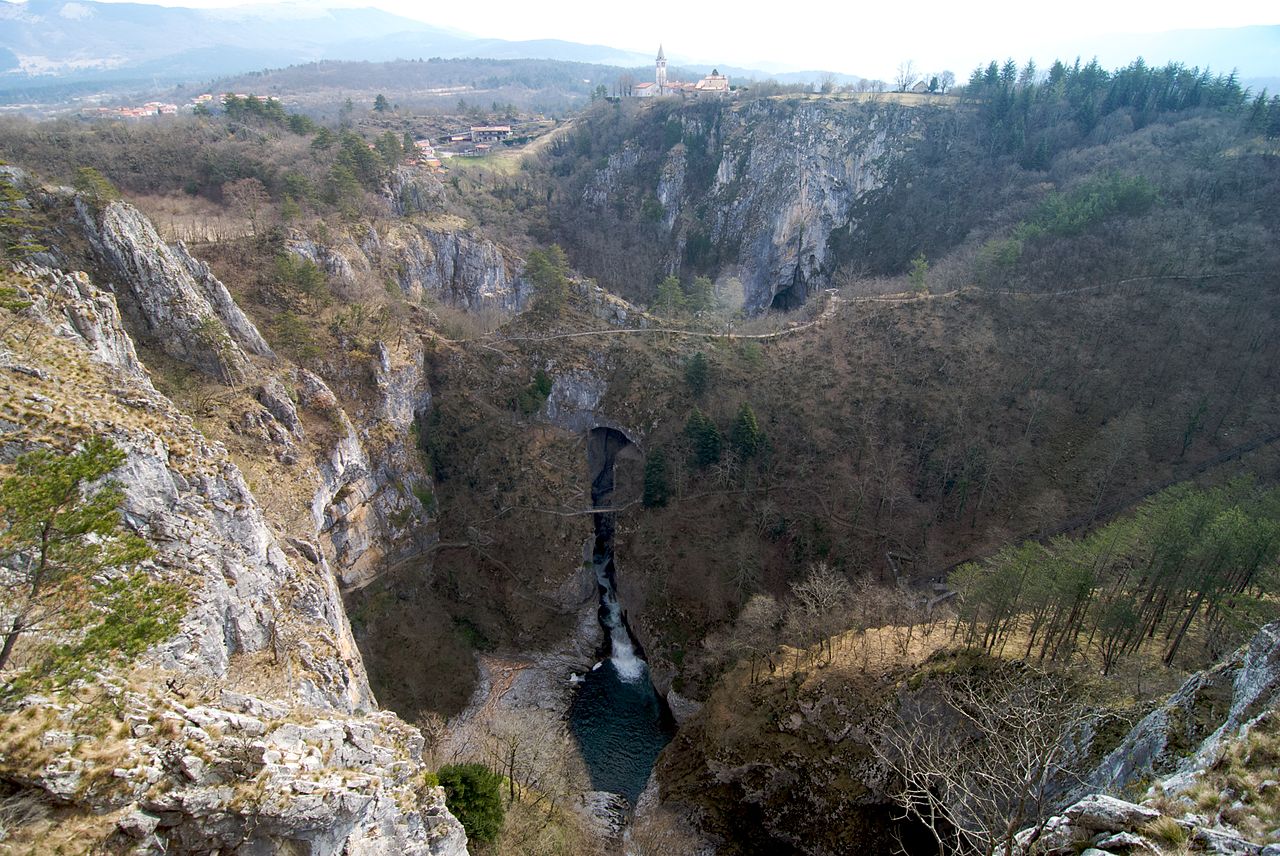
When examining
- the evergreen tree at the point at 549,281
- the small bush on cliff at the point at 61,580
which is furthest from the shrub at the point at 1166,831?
the evergreen tree at the point at 549,281

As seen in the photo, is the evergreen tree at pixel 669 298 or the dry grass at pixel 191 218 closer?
the dry grass at pixel 191 218

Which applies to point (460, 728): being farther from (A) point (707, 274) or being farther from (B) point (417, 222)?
(A) point (707, 274)

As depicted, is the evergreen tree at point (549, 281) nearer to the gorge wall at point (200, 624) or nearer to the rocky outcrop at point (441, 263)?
the rocky outcrop at point (441, 263)

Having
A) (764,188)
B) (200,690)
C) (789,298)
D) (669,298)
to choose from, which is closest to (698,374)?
(669,298)

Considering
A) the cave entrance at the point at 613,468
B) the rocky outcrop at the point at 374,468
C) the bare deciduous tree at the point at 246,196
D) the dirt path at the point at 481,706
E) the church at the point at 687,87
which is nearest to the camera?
the dirt path at the point at 481,706

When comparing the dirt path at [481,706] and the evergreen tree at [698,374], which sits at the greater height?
the evergreen tree at [698,374]

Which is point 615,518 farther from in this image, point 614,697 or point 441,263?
point 441,263

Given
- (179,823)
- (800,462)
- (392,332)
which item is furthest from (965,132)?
(179,823)
